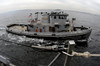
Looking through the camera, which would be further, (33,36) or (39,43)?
(33,36)

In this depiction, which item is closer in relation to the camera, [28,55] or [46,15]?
[28,55]

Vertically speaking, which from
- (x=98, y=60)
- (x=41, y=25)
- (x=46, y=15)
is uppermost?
(x=46, y=15)

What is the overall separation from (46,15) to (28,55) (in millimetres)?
16965

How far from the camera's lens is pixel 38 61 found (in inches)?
789

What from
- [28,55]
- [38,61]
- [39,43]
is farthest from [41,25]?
[38,61]

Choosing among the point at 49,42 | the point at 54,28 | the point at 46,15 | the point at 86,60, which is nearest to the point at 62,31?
the point at 54,28

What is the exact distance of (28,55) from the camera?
22.7 metres

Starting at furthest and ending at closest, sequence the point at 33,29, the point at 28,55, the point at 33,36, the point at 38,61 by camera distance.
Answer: the point at 33,29 < the point at 33,36 < the point at 28,55 < the point at 38,61

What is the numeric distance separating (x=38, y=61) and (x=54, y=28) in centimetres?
1404

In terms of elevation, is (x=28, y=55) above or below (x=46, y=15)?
below

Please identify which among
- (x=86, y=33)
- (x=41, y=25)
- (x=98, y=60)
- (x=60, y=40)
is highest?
(x=41, y=25)

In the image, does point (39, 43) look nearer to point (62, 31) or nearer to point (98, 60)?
point (62, 31)

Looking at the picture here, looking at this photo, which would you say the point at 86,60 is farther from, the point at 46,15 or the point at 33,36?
the point at 46,15

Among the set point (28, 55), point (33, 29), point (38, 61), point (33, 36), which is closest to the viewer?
point (38, 61)
